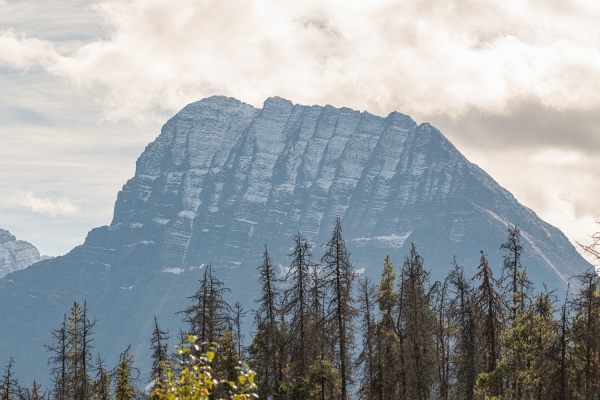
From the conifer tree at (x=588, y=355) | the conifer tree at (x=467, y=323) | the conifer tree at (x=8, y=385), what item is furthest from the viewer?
the conifer tree at (x=8, y=385)

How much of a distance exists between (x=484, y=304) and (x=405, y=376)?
8914 mm

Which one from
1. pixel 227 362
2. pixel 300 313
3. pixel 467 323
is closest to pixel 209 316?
pixel 227 362

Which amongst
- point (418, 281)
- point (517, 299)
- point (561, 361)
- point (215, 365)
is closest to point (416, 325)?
point (418, 281)

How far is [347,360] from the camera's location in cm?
4794

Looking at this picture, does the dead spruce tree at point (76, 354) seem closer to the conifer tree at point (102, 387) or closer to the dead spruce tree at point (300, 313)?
the conifer tree at point (102, 387)

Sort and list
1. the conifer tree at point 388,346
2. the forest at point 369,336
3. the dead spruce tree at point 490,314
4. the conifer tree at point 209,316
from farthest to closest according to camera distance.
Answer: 1. the conifer tree at point 388,346
2. the conifer tree at point 209,316
3. the dead spruce tree at point 490,314
4. the forest at point 369,336

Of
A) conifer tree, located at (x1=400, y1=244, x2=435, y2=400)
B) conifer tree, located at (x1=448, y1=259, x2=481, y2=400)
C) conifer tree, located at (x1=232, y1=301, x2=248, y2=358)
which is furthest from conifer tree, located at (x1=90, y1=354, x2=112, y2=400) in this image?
conifer tree, located at (x1=448, y1=259, x2=481, y2=400)

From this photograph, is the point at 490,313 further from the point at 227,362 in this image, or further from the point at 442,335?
the point at 227,362

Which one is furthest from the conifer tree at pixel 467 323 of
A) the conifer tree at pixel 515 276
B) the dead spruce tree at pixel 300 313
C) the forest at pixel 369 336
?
the dead spruce tree at pixel 300 313

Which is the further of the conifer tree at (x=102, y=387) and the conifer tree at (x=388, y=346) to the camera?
the conifer tree at (x=102, y=387)

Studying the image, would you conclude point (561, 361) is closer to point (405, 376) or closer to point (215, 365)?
point (405, 376)

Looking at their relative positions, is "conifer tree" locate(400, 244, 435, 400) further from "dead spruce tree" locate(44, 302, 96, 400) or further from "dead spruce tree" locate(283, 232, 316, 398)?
"dead spruce tree" locate(44, 302, 96, 400)

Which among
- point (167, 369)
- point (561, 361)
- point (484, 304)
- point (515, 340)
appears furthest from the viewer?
point (484, 304)

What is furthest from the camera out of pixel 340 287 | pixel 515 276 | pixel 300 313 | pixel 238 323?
pixel 238 323
